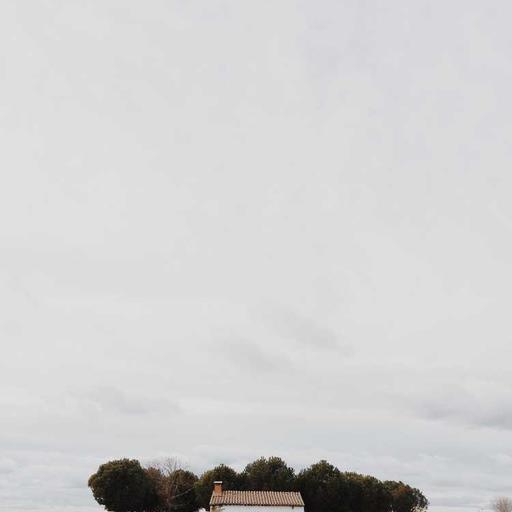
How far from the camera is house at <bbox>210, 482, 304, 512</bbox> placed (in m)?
67.5

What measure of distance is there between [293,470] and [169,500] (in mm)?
18451

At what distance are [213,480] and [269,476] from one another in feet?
26.5

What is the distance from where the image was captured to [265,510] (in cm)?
6756

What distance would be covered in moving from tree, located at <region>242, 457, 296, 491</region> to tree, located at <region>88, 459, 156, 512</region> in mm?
14861

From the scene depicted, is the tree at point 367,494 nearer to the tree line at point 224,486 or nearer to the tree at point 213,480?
the tree line at point 224,486

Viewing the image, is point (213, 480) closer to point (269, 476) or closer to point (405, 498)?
point (269, 476)

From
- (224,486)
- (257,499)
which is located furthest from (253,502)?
(224,486)

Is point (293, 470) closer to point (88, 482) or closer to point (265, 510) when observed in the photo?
point (265, 510)

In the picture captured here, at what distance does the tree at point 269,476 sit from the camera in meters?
83.2

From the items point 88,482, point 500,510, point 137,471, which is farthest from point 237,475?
point 500,510

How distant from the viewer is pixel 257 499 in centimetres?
6900

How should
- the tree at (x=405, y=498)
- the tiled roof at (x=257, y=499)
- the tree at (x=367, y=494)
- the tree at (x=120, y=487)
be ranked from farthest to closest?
the tree at (x=405, y=498) → the tree at (x=367, y=494) → the tree at (x=120, y=487) → the tiled roof at (x=257, y=499)

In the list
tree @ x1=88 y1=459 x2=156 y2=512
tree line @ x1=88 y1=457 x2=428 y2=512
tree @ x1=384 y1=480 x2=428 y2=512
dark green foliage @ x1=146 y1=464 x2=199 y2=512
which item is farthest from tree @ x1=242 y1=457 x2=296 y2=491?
tree @ x1=384 y1=480 x2=428 y2=512

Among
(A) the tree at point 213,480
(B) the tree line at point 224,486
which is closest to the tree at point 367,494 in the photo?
(B) the tree line at point 224,486
